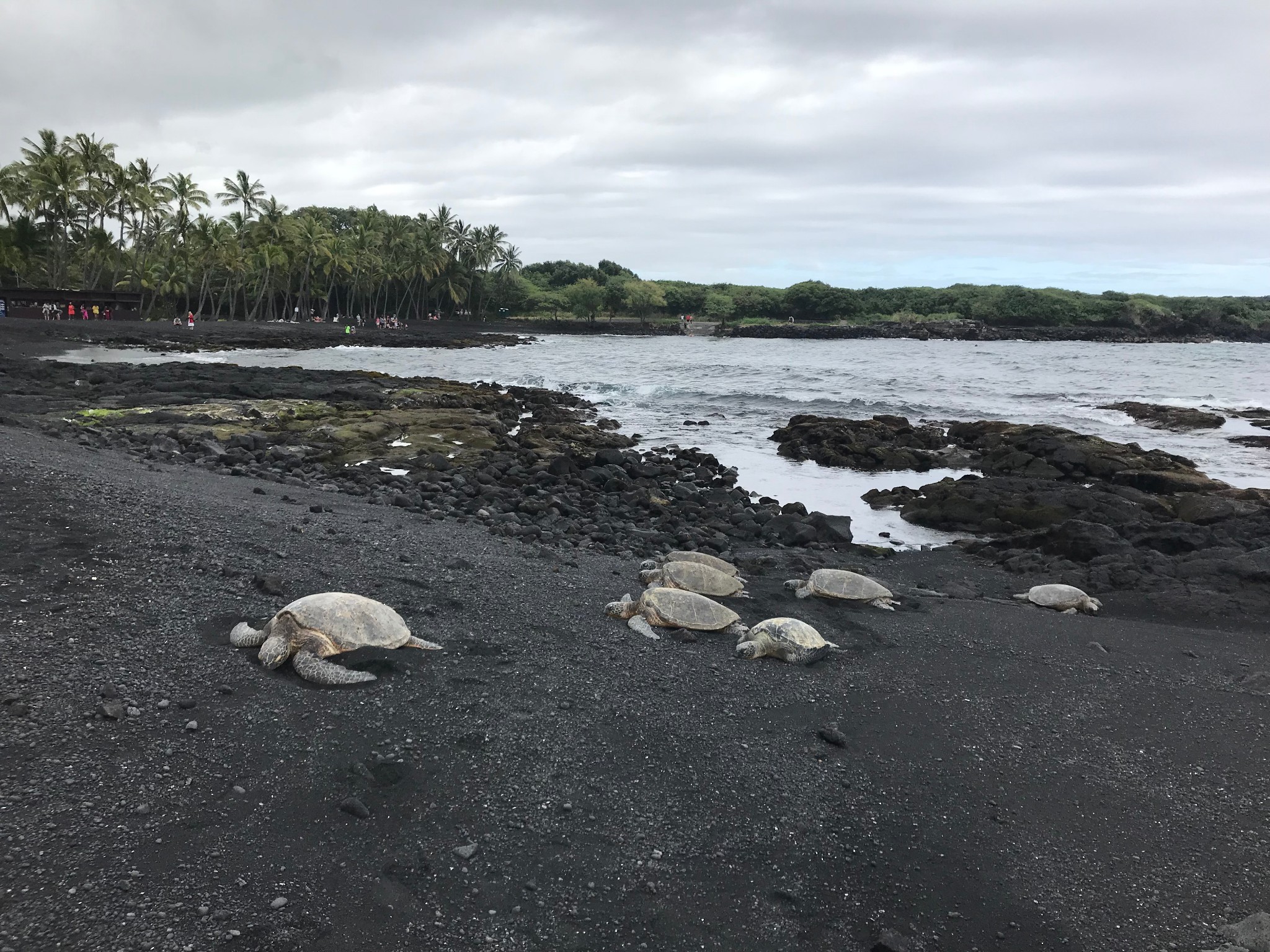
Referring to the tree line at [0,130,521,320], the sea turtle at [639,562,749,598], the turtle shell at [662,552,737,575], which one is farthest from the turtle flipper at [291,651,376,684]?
the tree line at [0,130,521,320]

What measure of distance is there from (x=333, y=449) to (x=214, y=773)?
1259cm

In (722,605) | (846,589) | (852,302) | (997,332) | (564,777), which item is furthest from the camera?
(852,302)

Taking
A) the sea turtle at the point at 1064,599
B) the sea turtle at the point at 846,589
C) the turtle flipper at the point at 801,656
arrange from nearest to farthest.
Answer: the turtle flipper at the point at 801,656 < the sea turtle at the point at 846,589 < the sea turtle at the point at 1064,599

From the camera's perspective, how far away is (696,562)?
874 centimetres

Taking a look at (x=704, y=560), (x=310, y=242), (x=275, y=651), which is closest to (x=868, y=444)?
(x=704, y=560)

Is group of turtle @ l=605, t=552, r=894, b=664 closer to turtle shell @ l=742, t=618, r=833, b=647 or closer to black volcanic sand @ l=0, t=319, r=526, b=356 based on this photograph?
turtle shell @ l=742, t=618, r=833, b=647

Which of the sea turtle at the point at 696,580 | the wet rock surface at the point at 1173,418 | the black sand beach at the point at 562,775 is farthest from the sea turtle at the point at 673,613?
the wet rock surface at the point at 1173,418

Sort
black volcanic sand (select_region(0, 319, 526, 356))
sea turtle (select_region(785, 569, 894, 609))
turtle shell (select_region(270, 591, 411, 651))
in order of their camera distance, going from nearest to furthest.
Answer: turtle shell (select_region(270, 591, 411, 651)), sea turtle (select_region(785, 569, 894, 609)), black volcanic sand (select_region(0, 319, 526, 356))

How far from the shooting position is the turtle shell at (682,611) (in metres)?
6.88

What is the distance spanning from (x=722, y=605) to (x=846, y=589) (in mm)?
1507

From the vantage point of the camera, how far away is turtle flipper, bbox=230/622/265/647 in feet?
17.7

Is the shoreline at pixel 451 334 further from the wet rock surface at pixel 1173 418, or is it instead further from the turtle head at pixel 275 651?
the wet rock surface at pixel 1173 418

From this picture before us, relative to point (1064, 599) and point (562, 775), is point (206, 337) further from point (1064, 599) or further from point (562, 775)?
point (562, 775)

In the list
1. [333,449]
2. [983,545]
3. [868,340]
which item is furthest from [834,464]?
[868,340]
